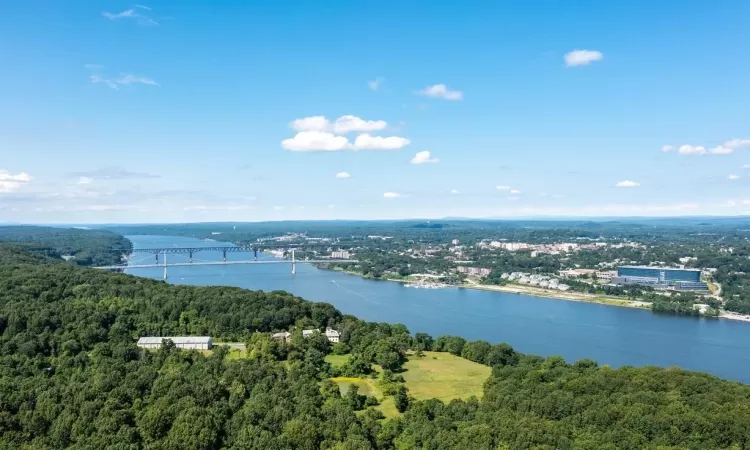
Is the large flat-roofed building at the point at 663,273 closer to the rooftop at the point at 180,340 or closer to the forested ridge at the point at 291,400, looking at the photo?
the forested ridge at the point at 291,400

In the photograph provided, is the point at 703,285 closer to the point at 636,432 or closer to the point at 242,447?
the point at 636,432

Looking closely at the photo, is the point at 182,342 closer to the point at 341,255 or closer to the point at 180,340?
the point at 180,340

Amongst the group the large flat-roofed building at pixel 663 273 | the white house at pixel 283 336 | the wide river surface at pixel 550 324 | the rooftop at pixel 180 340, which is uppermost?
the rooftop at pixel 180 340

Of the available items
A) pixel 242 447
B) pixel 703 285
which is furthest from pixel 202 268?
pixel 242 447

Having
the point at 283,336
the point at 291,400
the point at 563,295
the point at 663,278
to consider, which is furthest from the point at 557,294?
the point at 291,400

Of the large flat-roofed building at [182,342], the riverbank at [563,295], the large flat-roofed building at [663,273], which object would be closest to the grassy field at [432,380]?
the large flat-roofed building at [182,342]

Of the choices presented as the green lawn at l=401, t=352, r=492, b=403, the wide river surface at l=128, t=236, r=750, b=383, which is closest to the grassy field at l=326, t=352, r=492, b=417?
the green lawn at l=401, t=352, r=492, b=403

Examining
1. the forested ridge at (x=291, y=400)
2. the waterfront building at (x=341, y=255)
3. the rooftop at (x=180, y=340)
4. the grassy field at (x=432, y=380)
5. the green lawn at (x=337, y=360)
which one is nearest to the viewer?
the forested ridge at (x=291, y=400)
